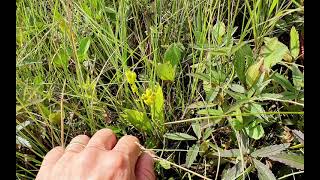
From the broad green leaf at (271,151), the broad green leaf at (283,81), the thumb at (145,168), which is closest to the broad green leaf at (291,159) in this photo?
the broad green leaf at (271,151)

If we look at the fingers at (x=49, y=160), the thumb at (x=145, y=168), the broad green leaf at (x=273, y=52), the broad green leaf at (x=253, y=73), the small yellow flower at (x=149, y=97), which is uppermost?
the broad green leaf at (x=273, y=52)

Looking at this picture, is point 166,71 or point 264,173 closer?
point 264,173

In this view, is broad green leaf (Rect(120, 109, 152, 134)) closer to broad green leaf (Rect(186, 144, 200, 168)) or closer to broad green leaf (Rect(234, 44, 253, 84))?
broad green leaf (Rect(186, 144, 200, 168))

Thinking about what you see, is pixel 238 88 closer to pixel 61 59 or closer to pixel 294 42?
pixel 294 42

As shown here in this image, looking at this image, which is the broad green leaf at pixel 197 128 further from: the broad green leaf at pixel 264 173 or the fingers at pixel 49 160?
the fingers at pixel 49 160

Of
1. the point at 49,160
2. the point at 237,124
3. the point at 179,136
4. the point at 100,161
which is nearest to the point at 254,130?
the point at 237,124

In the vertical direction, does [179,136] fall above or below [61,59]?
below
